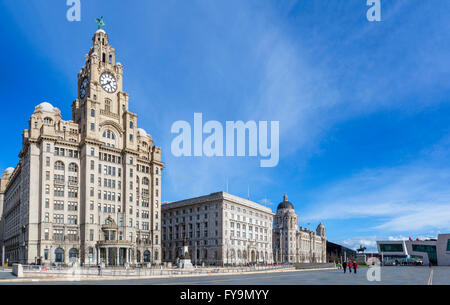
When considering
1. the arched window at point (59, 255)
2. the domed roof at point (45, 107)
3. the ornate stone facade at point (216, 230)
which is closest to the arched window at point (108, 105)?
the domed roof at point (45, 107)

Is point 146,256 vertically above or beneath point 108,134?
beneath

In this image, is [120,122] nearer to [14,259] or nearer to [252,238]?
[14,259]

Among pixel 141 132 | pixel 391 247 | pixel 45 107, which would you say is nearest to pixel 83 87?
pixel 45 107

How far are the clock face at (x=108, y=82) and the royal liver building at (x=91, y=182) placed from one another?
26 cm

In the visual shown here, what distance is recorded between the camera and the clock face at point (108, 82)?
349ft

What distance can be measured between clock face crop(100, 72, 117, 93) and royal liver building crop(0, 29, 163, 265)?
264mm

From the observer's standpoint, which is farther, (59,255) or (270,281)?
(59,255)

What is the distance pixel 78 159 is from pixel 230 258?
57.4 m

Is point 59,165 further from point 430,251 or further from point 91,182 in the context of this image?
point 430,251

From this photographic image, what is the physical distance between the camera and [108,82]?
354 ft

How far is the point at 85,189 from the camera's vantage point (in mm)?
94188

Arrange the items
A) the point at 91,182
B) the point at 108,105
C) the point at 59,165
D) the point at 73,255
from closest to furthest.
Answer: the point at 73,255 → the point at 59,165 → the point at 91,182 → the point at 108,105

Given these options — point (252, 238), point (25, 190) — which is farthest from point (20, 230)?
point (252, 238)

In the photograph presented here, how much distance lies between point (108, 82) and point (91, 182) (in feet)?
92.8
